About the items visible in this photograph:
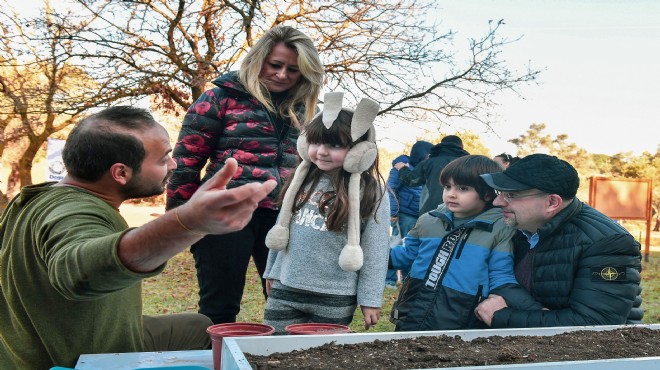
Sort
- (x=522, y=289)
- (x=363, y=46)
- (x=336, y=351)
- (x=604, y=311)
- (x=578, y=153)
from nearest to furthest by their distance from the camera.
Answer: (x=336, y=351)
(x=604, y=311)
(x=522, y=289)
(x=363, y=46)
(x=578, y=153)

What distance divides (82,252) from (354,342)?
0.71 metres

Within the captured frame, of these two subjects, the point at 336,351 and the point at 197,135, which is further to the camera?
the point at 197,135

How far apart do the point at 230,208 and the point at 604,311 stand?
168 centimetres

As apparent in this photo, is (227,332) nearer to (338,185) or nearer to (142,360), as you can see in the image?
(142,360)

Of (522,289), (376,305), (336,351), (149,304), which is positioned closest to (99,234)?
(336,351)

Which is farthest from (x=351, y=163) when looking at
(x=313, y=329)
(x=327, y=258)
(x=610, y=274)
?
(x=313, y=329)

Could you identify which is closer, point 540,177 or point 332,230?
point 540,177

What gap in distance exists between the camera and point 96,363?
5.07ft

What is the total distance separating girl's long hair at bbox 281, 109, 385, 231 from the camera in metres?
2.79

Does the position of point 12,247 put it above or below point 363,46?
below

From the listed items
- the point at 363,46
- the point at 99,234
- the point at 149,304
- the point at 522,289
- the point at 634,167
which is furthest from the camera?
the point at 634,167

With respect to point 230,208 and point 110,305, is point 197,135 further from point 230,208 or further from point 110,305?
point 230,208

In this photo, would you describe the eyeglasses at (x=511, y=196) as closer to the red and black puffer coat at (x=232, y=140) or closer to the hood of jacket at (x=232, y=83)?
the red and black puffer coat at (x=232, y=140)

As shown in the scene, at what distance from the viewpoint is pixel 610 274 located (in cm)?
227
